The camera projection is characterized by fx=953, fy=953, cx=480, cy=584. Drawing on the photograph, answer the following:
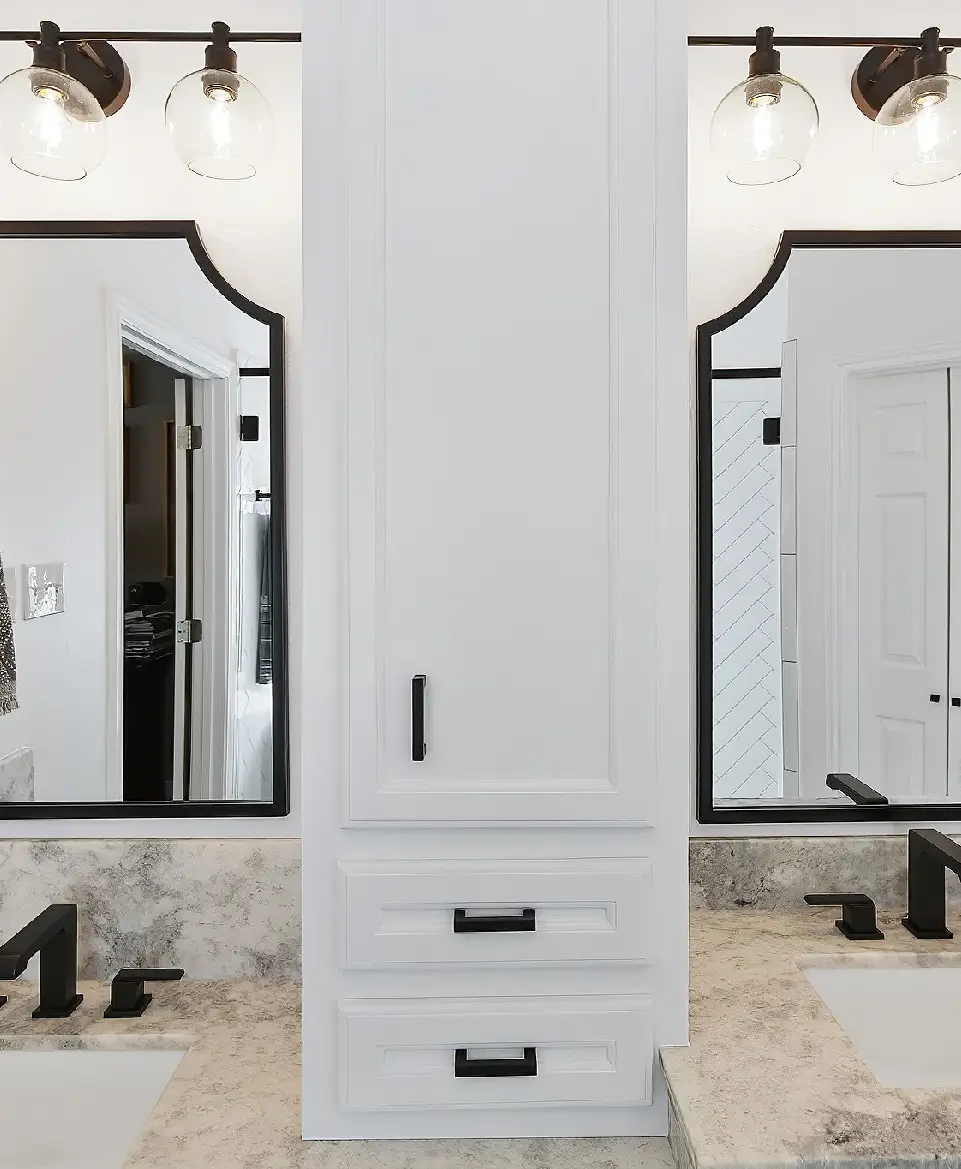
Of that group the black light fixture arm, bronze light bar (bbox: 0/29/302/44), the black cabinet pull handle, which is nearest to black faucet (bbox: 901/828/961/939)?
the black cabinet pull handle

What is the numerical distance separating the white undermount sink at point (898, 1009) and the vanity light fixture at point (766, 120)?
3.83 feet

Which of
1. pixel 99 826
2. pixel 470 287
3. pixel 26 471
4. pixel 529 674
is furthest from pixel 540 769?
pixel 26 471

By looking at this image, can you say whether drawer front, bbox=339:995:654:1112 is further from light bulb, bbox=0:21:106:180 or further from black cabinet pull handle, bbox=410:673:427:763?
light bulb, bbox=0:21:106:180

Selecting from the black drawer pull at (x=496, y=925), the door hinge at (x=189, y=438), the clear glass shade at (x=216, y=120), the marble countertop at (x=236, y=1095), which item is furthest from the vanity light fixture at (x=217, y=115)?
the marble countertop at (x=236, y=1095)

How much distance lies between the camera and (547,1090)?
41.7 inches

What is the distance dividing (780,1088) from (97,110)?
154 cm

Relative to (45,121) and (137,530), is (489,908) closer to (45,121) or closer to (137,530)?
(137,530)

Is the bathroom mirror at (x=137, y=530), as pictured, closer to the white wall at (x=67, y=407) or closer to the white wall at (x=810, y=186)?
the white wall at (x=67, y=407)

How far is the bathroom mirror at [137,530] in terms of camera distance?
1.43 meters

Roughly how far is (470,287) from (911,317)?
83cm

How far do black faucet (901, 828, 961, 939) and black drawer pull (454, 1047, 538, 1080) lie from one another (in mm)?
692

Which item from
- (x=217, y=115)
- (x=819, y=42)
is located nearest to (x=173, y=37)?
(x=217, y=115)

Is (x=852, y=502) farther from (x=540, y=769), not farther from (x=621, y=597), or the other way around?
(x=540, y=769)

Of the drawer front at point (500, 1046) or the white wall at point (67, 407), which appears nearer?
the drawer front at point (500, 1046)
